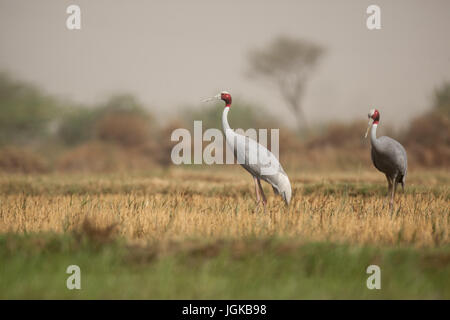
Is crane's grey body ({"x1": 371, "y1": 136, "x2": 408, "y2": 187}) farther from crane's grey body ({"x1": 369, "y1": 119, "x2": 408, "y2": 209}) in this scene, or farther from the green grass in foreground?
the green grass in foreground

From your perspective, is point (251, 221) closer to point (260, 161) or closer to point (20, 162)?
point (260, 161)

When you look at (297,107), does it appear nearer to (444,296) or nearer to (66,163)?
(66,163)

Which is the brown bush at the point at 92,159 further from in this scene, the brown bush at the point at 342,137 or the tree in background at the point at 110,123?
the brown bush at the point at 342,137

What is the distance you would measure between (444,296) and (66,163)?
19.4 metres

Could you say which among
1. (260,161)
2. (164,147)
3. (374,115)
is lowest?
(260,161)

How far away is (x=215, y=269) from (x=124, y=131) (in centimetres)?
1956

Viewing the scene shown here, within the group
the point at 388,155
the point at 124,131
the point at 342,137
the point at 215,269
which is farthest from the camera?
the point at 124,131

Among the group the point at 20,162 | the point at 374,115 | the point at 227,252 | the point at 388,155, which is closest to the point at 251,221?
the point at 227,252

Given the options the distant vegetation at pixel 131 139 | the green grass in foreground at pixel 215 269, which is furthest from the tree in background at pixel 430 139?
the green grass in foreground at pixel 215 269

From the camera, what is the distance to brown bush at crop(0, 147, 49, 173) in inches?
831

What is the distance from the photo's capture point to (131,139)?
24.1m

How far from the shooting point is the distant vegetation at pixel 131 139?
21.5 metres

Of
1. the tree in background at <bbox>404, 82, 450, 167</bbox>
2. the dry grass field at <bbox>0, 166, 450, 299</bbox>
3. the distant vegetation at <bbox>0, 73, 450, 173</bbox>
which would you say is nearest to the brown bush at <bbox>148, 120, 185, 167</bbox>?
the distant vegetation at <bbox>0, 73, 450, 173</bbox>
